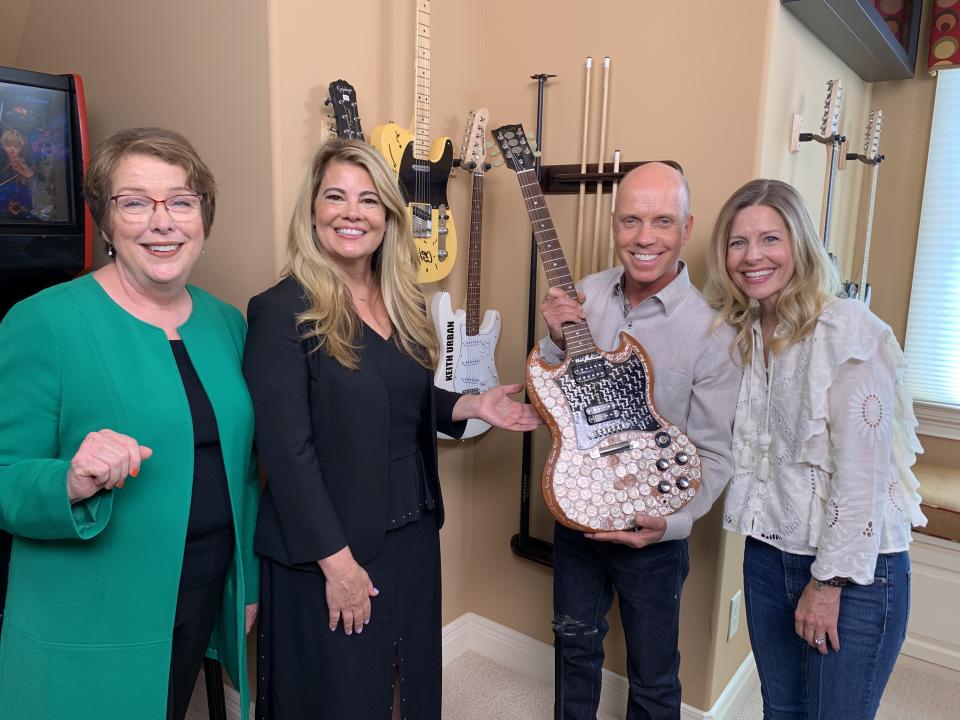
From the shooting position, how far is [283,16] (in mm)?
1626

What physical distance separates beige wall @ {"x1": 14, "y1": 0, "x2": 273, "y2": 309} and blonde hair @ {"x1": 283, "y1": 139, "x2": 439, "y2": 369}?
33cm

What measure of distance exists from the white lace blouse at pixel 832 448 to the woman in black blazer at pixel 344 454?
716mm

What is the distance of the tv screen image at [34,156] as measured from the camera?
5.64 ft

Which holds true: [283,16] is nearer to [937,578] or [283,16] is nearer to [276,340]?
[276,340]

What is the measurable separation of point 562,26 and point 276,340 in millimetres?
1416

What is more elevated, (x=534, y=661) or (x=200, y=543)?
(x=200, y=543)

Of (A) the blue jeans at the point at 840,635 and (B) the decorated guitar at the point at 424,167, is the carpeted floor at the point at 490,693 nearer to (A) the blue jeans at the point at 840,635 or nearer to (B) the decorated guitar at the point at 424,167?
(A) the blue jeans at the point at 840,635

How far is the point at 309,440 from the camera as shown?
1337mm

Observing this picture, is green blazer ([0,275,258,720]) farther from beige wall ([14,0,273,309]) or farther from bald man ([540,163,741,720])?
bald man ([540,163,741,720])

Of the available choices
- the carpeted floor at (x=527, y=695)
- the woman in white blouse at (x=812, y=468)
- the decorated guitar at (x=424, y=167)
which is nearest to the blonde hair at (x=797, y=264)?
the woman in white blouse at (x=812, y=468)

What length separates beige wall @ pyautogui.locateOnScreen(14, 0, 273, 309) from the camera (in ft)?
5.51

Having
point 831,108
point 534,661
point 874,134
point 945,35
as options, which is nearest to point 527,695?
point 534,661

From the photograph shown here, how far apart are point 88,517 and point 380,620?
61 centimetres

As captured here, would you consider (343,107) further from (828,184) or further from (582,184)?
(828,184)
